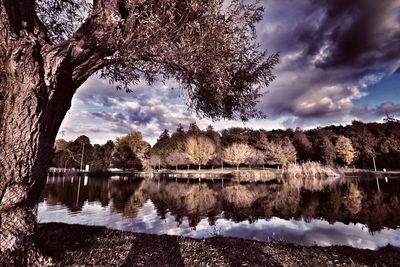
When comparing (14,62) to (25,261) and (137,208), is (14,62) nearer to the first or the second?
(25,261)

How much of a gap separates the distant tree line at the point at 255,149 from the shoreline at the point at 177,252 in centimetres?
6813

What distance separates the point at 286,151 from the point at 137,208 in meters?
65.4

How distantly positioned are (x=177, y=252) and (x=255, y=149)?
84495 millimetres

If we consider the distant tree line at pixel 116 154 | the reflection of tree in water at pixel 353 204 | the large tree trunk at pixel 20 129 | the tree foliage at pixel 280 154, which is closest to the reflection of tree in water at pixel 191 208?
the reflection of tree in water at pixel 353 204

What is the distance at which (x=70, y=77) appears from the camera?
645 cm

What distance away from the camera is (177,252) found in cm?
832

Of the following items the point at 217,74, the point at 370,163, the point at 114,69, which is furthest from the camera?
the point at 370,163

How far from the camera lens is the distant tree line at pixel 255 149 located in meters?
82.1

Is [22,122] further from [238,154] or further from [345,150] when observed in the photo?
[345,150]

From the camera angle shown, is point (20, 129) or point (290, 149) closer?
point (20, 129)

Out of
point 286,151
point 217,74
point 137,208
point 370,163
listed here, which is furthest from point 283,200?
point 370,163

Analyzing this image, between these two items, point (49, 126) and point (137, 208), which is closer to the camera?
point (49, 126)

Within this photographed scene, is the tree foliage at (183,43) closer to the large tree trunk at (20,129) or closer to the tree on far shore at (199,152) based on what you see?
the large tree trunk at (20,129)

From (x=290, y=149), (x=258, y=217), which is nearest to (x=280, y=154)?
(x=290, y=149)
